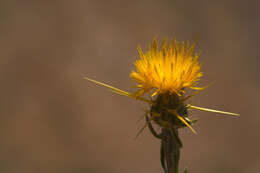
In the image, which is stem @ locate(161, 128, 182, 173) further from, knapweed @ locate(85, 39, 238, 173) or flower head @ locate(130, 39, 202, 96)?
flower head @ locate(130, 39, 202, 96)

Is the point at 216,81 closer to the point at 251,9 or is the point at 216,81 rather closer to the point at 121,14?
the point at 251,9

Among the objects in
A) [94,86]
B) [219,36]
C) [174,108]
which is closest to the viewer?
[174,108]

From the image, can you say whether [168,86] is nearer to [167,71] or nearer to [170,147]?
[167,71]

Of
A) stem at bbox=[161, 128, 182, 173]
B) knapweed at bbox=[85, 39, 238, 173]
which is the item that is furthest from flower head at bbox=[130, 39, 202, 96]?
stem at bbox=[161, 128, 182, 173]

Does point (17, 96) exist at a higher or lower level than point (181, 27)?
lower

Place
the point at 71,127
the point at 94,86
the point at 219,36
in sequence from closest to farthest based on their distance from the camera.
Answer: the point at 71,127 → the point at 94,86 → the point at 219,36

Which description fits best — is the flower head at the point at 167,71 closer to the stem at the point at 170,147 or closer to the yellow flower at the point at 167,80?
the yellow flower at the point at 167,80

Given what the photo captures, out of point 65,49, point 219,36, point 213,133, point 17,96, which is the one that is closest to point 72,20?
point 65,49

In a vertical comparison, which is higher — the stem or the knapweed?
the knapweed
